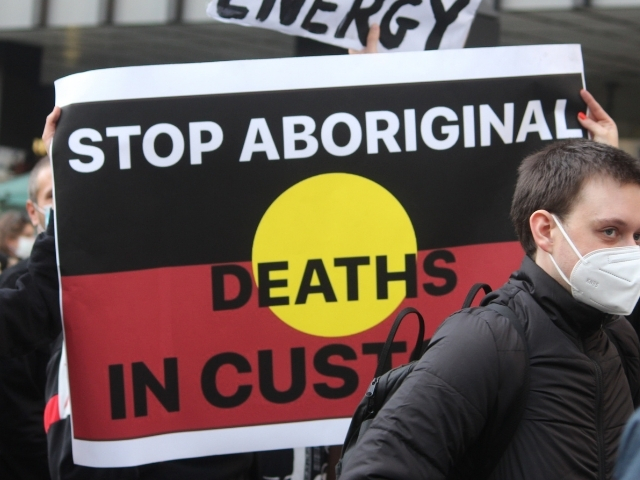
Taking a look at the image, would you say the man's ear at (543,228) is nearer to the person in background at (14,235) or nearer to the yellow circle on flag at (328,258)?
the yellow circle on flag at (328,258)

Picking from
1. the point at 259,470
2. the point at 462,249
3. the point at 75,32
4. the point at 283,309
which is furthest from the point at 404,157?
the point at 75,32

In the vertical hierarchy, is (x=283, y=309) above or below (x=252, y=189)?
below

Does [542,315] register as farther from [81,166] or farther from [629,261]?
[81,166]

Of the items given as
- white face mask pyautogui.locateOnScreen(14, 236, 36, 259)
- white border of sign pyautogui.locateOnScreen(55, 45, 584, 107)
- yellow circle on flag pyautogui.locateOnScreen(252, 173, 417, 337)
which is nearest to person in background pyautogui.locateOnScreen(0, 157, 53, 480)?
white border of sign pyautogui.locateOnScreen(55, 45, 584, 107)

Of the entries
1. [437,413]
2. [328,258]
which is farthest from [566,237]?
[328,258]

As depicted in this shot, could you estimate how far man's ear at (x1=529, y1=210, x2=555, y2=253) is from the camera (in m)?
1.94

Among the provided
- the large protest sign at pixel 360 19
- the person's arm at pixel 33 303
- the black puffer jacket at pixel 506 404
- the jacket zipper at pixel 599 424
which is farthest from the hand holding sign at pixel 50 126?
the jacket zipper at pixel 599 424

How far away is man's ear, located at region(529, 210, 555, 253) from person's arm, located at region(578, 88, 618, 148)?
2.58ft

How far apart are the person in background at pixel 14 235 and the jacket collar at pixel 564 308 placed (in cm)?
489

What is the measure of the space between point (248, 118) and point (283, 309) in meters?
0.55

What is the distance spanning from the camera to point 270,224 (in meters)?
2.64

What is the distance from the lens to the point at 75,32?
1311 cm

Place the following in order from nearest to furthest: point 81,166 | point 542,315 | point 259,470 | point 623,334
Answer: point 542,315 → point 623,334 → point 81,166 → point 259,470

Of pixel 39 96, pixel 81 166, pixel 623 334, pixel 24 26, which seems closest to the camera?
pixel 623 334
